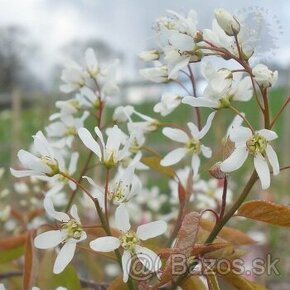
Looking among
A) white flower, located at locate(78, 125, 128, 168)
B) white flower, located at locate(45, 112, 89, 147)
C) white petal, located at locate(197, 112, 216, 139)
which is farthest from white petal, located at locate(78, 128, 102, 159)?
white flower, located at locate(45, 112, 89, 147)

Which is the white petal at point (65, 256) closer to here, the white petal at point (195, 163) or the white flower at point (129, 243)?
the white flower at point (129, 243)

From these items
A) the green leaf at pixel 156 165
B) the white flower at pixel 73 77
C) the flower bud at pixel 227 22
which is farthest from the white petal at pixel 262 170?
the white flower at pixel 73 77

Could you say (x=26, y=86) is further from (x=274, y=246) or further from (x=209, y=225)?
(x=209, y=225)

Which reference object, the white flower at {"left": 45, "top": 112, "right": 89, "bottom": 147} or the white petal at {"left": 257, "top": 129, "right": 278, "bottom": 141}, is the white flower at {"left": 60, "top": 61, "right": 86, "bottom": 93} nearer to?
the white flower at {"left": 45, "top": 112, "right": 89, "bottom": 147}

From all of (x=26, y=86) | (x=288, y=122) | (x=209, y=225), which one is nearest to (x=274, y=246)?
(x=288, y=122)

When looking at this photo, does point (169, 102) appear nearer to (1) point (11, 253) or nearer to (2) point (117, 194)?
(2) point (117, 194)

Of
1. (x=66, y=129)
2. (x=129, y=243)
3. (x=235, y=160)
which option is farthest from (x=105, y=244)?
(x=66, y=129)
